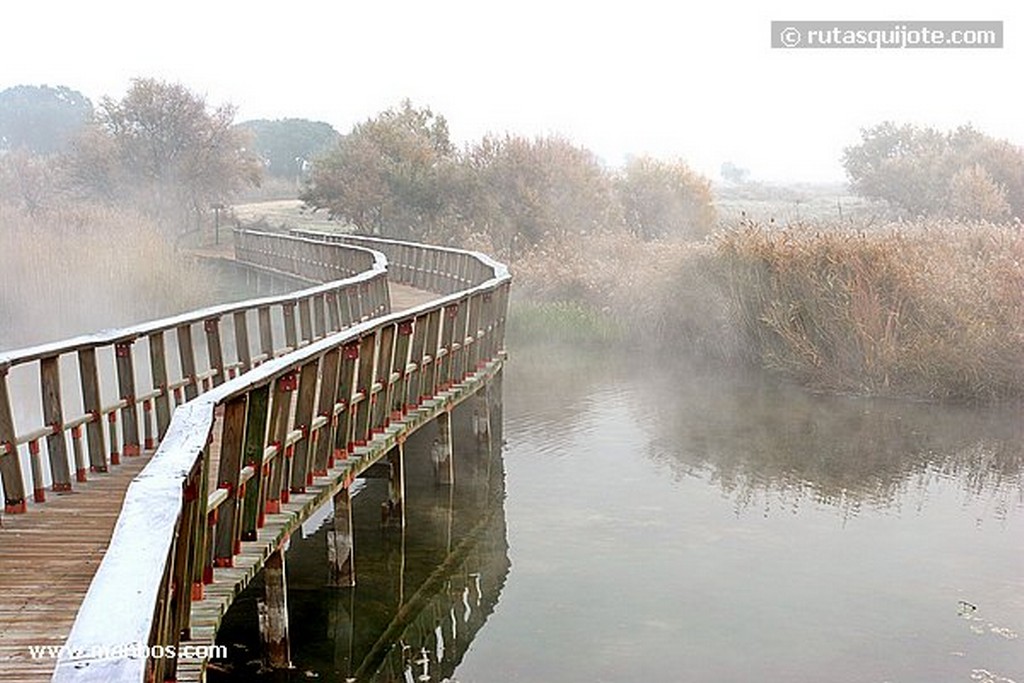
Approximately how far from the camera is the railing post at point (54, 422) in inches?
321

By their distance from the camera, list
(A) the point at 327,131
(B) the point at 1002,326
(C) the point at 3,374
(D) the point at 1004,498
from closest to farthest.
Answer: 1. (C) the point at 3,374
2. (D) the point at 1004,498
3. (B) the point at 1002,326
4. (A) the point at 327,131

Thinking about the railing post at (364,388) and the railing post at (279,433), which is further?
the railing post at (364,388)

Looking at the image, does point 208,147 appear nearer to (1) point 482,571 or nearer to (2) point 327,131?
(1) point 482,571

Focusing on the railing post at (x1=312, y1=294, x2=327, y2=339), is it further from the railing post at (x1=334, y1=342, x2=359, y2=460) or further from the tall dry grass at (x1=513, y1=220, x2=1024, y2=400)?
the tall dry grass at (x1=513, y1=220, x2=1024, y2=400)

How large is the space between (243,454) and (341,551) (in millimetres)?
A: 3698

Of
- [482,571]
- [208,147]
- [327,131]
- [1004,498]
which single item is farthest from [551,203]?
[327,131]

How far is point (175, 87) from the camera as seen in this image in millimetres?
49688

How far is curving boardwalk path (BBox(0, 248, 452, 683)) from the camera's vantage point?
534 centimetres

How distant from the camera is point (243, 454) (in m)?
7.09

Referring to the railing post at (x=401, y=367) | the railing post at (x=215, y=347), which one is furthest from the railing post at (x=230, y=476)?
the railing post at (x=401, y=367)

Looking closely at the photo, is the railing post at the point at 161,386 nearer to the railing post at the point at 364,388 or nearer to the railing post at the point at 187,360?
the railing post at the point at 187,360

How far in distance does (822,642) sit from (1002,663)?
1313 mm

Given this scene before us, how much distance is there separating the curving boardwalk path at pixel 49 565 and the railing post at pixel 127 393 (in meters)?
0.51

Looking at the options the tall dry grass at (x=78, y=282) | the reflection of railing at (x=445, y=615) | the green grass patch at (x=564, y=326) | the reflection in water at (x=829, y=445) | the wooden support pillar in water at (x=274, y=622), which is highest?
the tall dry grass at (x=78, y=282)
